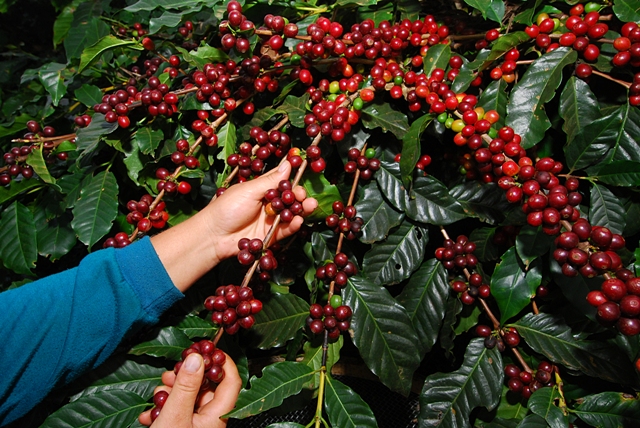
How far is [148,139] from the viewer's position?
96 cm

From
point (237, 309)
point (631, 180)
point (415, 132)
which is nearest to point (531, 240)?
point (631, 180)

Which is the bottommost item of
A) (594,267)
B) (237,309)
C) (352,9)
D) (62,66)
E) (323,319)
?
(323,319)

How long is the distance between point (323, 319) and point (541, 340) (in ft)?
1.42

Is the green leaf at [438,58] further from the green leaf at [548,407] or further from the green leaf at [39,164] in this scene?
the green leaf at [39,164]

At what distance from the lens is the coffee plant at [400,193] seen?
75cm

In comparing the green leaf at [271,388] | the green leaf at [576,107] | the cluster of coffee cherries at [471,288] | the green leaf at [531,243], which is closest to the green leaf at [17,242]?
the green leaf at [271,388]

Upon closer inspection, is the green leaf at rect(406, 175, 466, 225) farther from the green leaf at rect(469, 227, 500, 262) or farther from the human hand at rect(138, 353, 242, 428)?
the human hand at rect(138, 353, 242, 428)

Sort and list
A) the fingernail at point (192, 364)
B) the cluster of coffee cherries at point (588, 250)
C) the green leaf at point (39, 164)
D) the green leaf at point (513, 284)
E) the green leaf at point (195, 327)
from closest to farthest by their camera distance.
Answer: the cluster of coffee cherries at point (588, 250) < the fingernail at point (192, 364) < the green leaf at point (513, 284) < the green leaf at point (195, 327) < the green leaf at point (39, 164)

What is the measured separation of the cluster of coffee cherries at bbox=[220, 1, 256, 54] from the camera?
77 centimetres

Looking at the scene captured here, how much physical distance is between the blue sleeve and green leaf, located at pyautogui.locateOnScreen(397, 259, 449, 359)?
544 mm

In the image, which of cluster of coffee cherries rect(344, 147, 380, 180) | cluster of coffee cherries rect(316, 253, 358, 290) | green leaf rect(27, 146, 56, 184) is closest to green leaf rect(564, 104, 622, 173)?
cluster of coffee cherries rect(344, 147, 380, 180)

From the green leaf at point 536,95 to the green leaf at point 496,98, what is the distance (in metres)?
0.04

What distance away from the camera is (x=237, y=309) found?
0.73 metres

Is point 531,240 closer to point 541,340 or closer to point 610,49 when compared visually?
point 541,340
